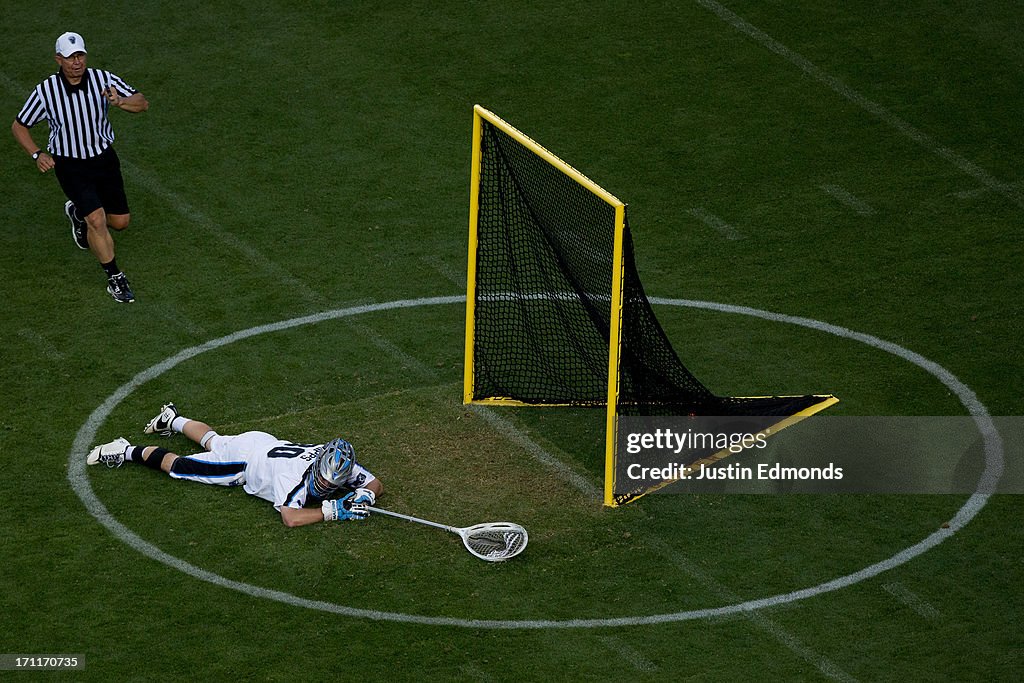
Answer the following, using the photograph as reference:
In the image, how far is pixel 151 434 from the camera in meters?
11.3

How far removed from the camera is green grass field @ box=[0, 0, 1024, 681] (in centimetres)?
936

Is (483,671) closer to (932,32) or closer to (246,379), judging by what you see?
(246,379)

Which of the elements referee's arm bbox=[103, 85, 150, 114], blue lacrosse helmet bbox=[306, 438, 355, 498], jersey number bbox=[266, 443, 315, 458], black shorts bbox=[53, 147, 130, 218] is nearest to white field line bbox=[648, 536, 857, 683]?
blue lacrosse helmet bbox=[306, 438, 355, 498]

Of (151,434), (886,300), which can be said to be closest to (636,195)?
(886,300)

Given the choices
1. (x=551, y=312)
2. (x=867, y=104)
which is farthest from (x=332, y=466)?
(x=867, y=104)

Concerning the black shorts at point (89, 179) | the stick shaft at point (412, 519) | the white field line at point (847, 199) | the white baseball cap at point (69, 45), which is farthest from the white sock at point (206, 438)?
the white field line at point (847, 199)

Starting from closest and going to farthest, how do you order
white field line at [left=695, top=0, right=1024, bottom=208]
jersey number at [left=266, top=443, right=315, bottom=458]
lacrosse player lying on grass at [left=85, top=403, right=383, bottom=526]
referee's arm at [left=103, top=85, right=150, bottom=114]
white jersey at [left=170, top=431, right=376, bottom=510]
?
lacrosse player lying on grass at [left=85, top=403, right=383, bottom=526], white jersey at [left=170, top=431, right=376, bottom=510], jersey number at [left=266, top=443, right=315, bottom=458], referee's arm at [left=103, top=85, right=150, bottom=114], white field line at [left=695, top=0, right=1024, bottom=208]

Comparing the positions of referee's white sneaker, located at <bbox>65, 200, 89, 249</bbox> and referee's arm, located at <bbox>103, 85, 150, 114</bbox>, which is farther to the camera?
referee's white sneaker, located at <bbox>65, 200, 89, 249</bbox>

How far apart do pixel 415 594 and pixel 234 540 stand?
1227mm

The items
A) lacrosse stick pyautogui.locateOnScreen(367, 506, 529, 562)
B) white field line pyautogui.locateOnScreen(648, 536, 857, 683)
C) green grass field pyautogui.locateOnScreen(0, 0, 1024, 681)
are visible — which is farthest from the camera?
lacrosse stick pyautogui.locateOnScreen(367, 506, 529, 562)

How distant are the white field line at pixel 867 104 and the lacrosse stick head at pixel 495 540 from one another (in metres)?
6.64

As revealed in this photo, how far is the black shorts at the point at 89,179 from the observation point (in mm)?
12984

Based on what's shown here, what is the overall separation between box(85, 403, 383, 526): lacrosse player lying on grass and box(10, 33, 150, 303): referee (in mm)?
2520

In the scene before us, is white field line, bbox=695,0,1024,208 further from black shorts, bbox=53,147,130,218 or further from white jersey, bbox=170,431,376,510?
white jersey, bbox=170,431,376,510
